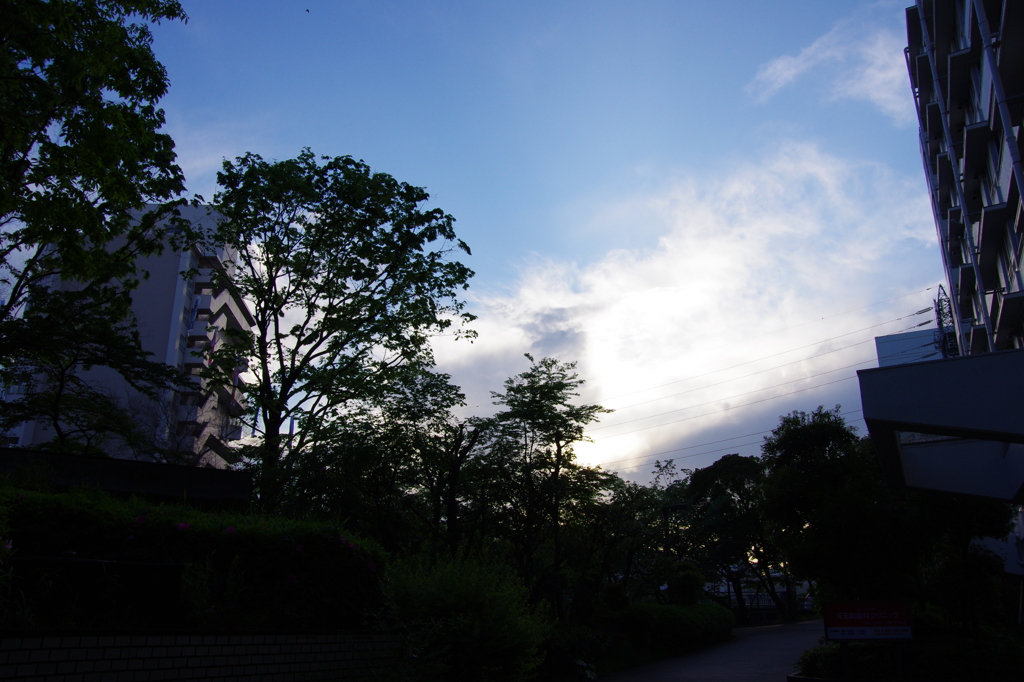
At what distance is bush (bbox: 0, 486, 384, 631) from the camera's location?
611 centimetres

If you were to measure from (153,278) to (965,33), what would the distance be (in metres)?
47.0

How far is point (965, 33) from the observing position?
1838 cm

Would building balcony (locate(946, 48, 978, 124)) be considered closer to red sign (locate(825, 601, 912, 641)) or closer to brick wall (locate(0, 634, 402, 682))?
red sign (locate(825, 601, 912, 641))

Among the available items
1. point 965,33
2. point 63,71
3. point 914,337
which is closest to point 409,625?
point 63,71

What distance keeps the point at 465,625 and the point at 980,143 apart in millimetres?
18344

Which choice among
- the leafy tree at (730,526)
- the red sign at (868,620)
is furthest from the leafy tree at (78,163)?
the leafy tree at (730,526)

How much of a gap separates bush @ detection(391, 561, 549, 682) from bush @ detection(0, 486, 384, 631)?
551 mm

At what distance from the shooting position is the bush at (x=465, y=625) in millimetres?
8547

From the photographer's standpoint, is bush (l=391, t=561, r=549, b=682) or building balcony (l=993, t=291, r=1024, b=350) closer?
bush (l=391, t=561, r=549, b=682)

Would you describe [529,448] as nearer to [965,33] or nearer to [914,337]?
[965,33]

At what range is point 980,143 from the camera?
18062 mm

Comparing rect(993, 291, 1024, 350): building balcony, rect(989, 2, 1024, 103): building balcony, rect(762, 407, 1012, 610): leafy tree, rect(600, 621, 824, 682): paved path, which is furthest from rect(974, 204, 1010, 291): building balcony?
rect(600, 621, 824, 682): paved path

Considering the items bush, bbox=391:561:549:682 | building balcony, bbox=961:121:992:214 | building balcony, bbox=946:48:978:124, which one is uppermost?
building balcony, bbox=946:48:978:124

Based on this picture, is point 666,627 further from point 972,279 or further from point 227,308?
point 227,308
